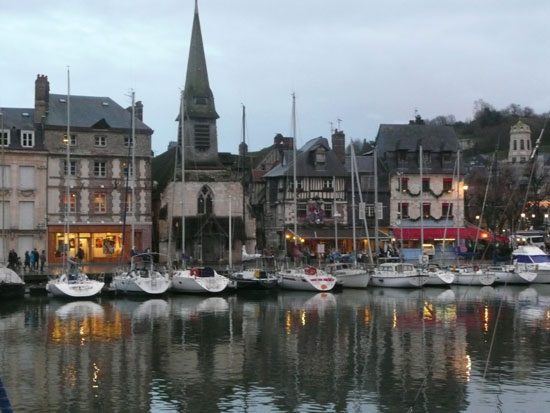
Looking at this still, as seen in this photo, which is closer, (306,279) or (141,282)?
(141,282)

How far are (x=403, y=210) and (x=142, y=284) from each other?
31.2 m

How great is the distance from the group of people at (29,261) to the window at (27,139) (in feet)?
25.0

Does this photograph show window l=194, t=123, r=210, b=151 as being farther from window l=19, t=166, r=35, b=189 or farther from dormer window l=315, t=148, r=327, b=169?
window l=19, t=166, r=35, b=189

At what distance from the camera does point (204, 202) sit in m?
62.2

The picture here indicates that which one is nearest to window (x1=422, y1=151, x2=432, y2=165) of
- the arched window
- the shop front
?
the arched window

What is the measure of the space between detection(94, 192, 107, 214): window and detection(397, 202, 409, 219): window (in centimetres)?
2565

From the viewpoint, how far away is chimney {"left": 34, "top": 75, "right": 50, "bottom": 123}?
57594 millimetres

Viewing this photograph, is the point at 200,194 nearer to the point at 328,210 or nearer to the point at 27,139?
the point at 328,210

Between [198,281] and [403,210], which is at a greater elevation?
[403,210]

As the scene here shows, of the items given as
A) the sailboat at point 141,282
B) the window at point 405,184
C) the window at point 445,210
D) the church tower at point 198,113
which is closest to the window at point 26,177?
the church tower at point 198,113

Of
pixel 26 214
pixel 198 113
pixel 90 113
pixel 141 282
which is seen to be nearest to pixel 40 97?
pixel 90 113

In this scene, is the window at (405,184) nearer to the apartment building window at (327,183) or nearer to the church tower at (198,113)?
the apartment building window at (327,183)

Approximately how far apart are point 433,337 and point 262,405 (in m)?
12.5

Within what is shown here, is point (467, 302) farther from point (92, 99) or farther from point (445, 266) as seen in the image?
point (92, 99)
